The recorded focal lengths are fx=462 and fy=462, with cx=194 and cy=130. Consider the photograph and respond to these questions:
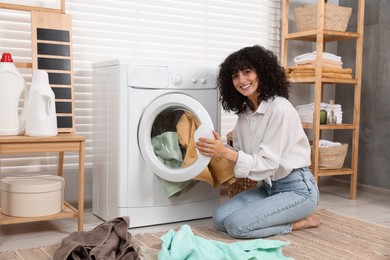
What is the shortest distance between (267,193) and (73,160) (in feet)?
3.99

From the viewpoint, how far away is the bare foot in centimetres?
239

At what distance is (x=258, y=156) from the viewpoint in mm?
2236

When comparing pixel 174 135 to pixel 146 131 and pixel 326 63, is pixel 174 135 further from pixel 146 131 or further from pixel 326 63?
pixel 326 63

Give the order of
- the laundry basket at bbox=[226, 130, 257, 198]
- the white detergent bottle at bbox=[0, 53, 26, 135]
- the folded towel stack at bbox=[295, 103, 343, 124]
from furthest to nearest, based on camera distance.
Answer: the folded towel stack at bbox=[295, 103, 343, 124] → the laundry basket at bbox=[226, 130, 257, 198] → the white detergent bottle at bbox=[0, 53, 26, 135]

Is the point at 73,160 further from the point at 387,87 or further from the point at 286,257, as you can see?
the point at 387,87

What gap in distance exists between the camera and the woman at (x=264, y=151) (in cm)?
224

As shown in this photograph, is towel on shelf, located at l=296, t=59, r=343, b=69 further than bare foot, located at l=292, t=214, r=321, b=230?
Yes

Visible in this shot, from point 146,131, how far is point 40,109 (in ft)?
1.75

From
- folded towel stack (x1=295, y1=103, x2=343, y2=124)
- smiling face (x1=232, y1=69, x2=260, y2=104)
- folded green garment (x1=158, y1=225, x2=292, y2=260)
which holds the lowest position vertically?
folded green garment (x1=158, y1=225, x2=292, y2=260)

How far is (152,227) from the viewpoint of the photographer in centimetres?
249

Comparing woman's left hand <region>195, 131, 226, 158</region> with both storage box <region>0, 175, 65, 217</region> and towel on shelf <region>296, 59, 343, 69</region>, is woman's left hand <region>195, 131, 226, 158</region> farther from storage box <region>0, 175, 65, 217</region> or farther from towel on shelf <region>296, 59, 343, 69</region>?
towel on shelf <region>296, 59, 343, 69</region>

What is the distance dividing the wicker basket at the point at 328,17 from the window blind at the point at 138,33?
1.25 feet

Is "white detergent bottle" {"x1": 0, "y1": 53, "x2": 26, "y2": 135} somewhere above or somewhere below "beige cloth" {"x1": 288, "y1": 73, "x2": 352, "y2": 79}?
below

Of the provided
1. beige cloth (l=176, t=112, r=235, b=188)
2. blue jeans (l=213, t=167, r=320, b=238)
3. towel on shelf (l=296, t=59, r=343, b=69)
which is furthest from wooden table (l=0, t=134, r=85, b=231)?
towel on shelf (l=296, t=59, r=343, b=69)
